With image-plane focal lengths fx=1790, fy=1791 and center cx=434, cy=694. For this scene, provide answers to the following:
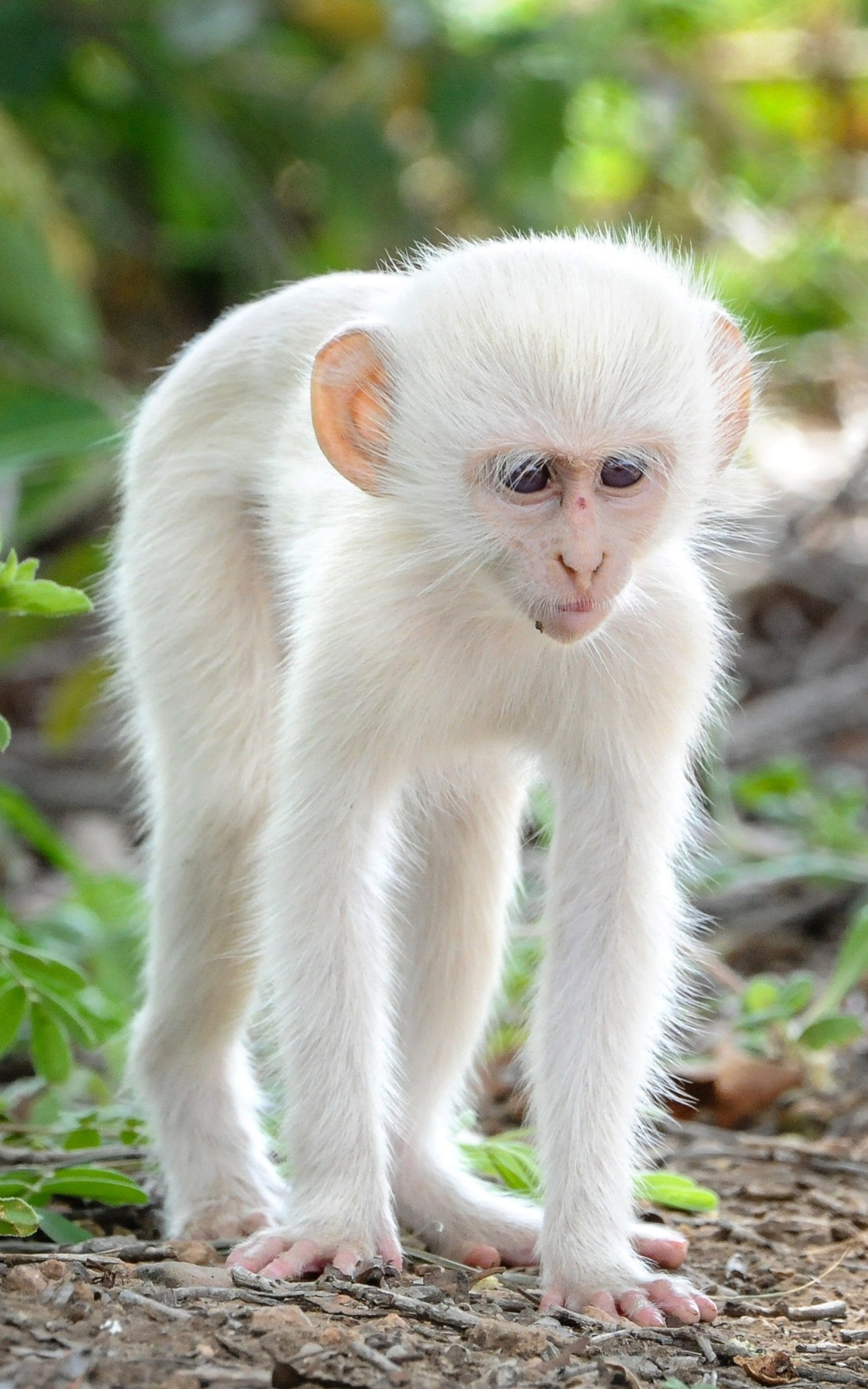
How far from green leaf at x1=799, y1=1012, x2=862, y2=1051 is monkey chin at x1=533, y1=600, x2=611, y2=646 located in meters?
1.89

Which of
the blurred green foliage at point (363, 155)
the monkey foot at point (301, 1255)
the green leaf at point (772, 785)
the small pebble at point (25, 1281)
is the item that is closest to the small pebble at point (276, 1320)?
the monkey foot at point (301, 1255)

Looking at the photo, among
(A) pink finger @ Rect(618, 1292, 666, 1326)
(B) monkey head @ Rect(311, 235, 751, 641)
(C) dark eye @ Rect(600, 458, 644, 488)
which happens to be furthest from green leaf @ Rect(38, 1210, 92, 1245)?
(C) dark eye @ Rect(600, 458, 644, 488)

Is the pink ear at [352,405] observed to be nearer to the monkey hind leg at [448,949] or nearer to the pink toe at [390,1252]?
the monkey hind leg at [448,949]

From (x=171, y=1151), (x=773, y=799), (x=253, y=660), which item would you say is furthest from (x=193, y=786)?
(x=773, y=799)

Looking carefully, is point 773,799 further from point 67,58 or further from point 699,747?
point 67,58

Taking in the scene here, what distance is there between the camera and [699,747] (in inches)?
163

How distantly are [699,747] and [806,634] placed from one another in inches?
195

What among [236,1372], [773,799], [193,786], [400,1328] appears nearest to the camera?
[236,1372]

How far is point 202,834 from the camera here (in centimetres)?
400

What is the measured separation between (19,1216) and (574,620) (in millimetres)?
1494

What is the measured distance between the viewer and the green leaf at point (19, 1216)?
10.8 ft

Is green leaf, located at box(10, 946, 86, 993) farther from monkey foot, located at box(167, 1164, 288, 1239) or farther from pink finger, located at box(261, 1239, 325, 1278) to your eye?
pink finger, located at box(261, 1239, 325, 1278)

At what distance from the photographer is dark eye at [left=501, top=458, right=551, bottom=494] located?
10.7ft

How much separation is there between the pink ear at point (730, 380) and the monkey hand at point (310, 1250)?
171 cm
